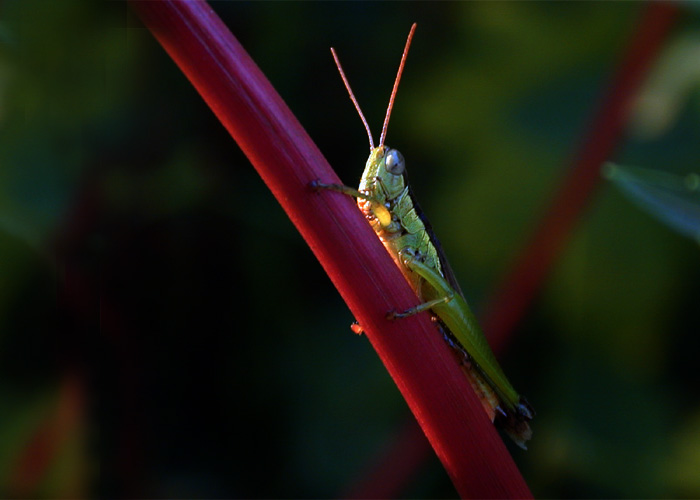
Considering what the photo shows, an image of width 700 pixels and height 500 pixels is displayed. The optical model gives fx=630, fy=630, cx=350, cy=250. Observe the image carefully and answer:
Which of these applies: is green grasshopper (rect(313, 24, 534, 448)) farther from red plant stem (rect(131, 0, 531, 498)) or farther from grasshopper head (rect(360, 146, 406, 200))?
red plant stem (rect(131, 0, 531, 498))

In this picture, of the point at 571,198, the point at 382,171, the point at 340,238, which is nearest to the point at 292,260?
the point at 382,171

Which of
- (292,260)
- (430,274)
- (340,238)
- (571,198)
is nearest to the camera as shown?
(340,238)

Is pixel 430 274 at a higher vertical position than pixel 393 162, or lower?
lower

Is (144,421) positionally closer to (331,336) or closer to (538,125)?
(331,336)

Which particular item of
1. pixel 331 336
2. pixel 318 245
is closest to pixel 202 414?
pixel 331 336

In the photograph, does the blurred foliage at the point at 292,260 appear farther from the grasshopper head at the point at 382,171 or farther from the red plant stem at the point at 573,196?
the grasshopper head at the point at 382,171

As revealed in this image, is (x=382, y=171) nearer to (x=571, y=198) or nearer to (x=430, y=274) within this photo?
(x=430, y=274)

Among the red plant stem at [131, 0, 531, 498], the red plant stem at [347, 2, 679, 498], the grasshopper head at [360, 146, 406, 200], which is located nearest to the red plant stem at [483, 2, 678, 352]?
the red plant stem at [347, 2, 679, 498]
